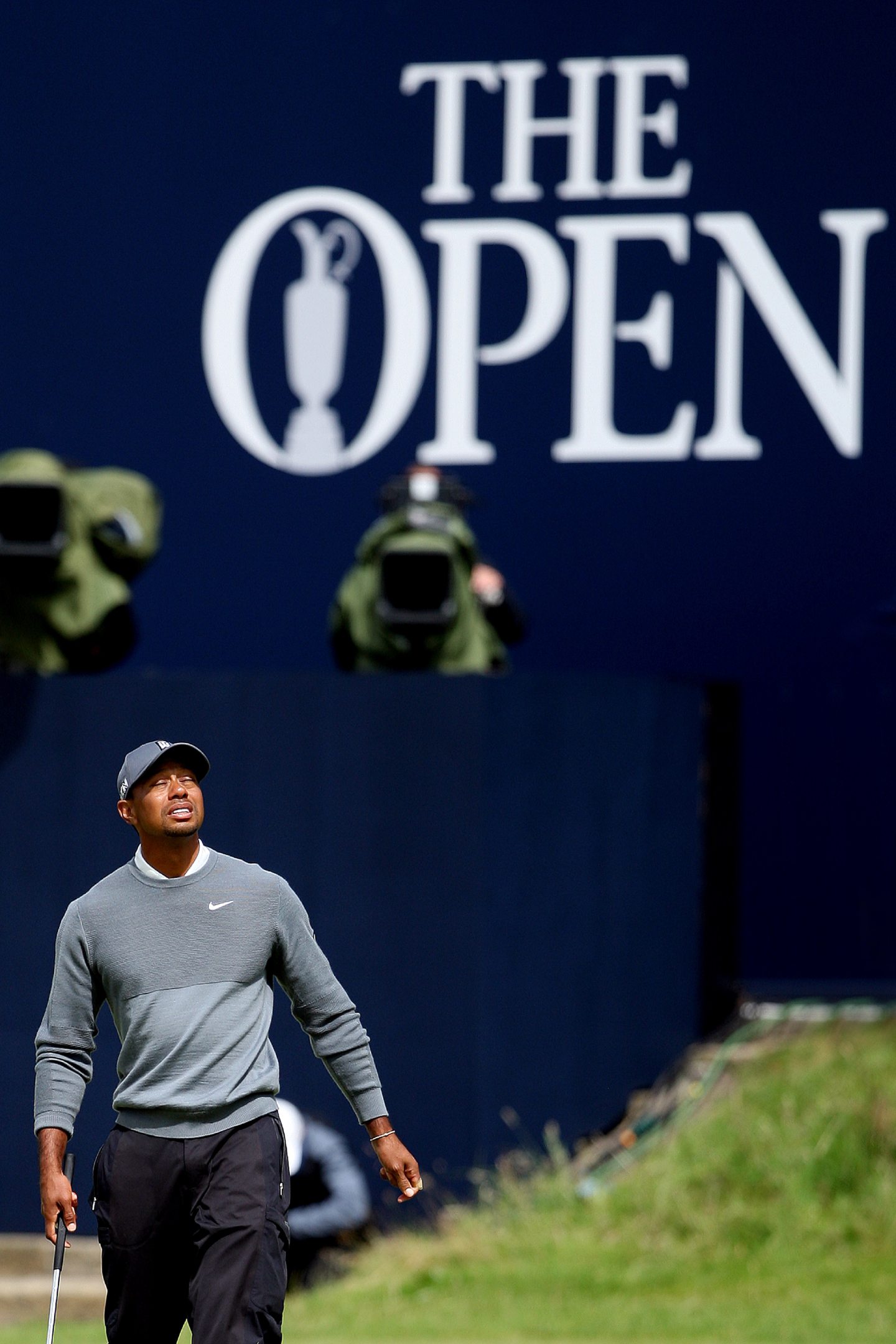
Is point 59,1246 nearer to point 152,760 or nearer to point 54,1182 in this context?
point 54,1182

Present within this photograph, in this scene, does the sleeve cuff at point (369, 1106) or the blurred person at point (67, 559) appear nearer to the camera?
the sleeve cuff at point (369, 1106)

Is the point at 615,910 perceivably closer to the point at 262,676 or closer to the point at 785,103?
the point at 262,676

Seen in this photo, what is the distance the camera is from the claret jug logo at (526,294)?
37.6ft

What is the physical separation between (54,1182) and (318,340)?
8.08 metres

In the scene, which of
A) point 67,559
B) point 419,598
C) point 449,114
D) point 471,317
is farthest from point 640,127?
point 67,559

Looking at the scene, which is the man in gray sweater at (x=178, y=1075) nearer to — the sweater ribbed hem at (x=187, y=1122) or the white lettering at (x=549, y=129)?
the sweater ribbed hem at (x=187, y=1122)

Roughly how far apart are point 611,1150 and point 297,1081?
55.8 inches

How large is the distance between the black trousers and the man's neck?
21.6 inches

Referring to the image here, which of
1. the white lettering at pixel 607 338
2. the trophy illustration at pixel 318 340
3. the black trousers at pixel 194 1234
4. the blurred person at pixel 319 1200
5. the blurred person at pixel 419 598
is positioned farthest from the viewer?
the trophy illustration at pixel 318 340

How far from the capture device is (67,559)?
998cm

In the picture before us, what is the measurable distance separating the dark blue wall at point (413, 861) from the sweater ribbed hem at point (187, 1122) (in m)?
4.78

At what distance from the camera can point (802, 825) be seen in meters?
11.4

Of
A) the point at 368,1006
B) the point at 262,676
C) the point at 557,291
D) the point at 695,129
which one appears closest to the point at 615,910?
the point at 368,1006

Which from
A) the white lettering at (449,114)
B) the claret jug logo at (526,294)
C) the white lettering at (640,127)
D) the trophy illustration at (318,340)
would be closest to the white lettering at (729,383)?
the claret jug logo at (526,294)
